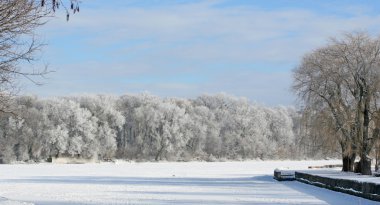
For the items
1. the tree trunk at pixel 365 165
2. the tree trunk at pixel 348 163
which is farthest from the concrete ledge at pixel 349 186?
the tree trunk at pixel 348 163

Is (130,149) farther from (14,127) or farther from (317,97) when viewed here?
(317,97)

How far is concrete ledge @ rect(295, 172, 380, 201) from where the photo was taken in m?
22.7

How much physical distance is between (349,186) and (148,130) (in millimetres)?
78039

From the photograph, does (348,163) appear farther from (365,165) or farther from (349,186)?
(349,186)

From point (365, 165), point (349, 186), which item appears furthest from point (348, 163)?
point (349, 186)

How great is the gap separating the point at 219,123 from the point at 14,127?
37.5 meters

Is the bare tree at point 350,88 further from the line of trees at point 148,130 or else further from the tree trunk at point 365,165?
the line of trees at point 148,130

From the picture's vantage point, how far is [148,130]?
340 ft

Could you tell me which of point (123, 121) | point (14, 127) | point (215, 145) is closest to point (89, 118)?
point (123, 121)

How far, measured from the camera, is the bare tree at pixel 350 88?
3922cm

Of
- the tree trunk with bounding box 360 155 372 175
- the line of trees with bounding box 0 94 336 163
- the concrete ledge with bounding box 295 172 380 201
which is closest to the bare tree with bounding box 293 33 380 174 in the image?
the tree trunk with bounding box 360 155 372 175

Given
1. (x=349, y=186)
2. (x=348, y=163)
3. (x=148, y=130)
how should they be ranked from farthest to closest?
(x=148, y=130) → (x=348, y=163) → (x=349, y=186)

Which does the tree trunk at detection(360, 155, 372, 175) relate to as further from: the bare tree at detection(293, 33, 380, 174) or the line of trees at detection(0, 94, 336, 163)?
the line of trees at detection(0, 94, 336, 163)

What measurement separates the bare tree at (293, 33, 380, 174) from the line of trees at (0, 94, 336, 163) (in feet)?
173
